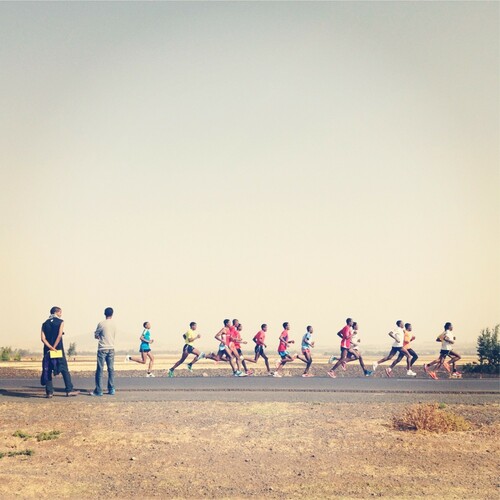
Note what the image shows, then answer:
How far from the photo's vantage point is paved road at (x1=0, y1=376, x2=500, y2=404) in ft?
58.3

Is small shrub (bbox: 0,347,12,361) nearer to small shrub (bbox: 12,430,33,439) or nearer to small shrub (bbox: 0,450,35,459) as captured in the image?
small shrub (bbox: 12,430,33,439)

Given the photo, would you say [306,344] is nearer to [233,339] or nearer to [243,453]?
[233,339]

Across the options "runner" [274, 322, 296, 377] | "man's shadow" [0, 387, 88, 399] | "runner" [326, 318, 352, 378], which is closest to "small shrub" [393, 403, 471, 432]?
"man's shadow" [0, 387, 88, 399]

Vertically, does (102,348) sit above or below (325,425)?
above

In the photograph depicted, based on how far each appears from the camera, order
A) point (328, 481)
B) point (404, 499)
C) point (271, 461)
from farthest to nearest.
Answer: point (271, 461) < point (328, 481) < point (404, 499)

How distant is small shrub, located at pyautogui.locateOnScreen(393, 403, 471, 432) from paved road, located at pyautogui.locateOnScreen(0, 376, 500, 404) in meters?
2.82

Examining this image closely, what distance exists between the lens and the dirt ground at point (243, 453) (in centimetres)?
1082

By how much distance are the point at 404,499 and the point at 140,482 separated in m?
4.05

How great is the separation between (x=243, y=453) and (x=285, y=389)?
23.3 feet

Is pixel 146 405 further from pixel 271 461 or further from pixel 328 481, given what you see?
pixel 328 481

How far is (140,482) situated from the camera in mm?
11141

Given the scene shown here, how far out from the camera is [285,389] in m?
19.6

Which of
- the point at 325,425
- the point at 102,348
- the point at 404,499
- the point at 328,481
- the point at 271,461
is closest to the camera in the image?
the point at 404,499

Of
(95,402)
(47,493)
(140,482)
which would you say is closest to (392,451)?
(140,482)
